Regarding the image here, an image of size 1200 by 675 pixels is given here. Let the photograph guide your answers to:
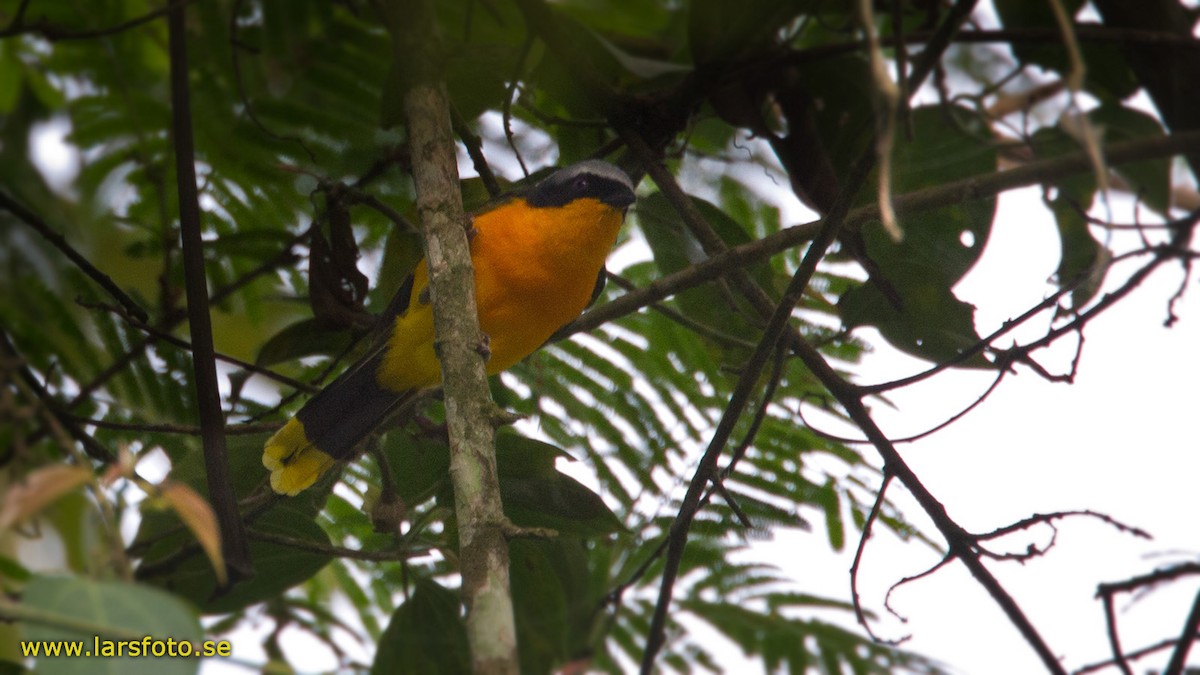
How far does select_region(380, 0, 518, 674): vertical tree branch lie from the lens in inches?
65.4

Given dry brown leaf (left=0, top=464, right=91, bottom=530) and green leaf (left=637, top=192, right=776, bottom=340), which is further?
green leaf (left=637, top=192, right=776, bottom=340)

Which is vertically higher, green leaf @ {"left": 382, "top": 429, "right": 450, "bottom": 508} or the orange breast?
the orange breast

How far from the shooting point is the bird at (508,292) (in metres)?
3.09

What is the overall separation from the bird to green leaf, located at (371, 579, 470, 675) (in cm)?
60

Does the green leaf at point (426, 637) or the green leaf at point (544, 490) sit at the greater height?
the green leaf at point (544, 490)

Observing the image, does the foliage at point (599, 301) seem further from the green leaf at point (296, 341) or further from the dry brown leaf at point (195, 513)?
the dry brown leaf at point (195, 513)

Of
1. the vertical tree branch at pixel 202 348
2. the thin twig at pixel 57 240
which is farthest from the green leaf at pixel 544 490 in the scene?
the thin twig at pixel 57 240

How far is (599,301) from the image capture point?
12.4 ft

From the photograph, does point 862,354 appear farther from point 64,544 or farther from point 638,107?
point 64,544

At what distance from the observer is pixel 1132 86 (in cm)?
296

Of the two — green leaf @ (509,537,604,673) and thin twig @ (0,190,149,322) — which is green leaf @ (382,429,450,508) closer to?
green leaf @ (509,537,604,673)

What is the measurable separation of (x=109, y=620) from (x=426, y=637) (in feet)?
4.51

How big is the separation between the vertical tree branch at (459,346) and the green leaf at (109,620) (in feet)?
1.43

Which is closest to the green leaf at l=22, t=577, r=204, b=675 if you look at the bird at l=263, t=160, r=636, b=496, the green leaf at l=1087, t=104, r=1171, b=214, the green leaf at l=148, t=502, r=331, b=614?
the green leaf at l=148, t=502, r=331, b=614
